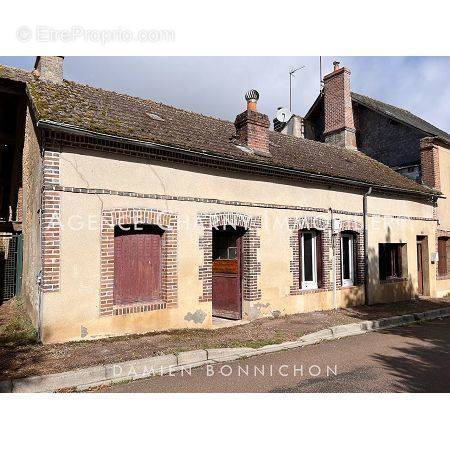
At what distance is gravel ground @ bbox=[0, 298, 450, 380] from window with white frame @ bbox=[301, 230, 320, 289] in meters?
1.08

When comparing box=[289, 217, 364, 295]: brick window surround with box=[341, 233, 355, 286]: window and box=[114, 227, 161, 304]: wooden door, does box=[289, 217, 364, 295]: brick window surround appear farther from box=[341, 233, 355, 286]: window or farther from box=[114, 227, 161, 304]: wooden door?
box=[114, 227, 161, 304]: wooden door

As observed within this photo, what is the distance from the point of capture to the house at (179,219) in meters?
6.65

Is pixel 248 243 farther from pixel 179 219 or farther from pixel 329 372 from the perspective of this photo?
pixel 329 372

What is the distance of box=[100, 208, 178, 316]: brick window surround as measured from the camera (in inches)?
272

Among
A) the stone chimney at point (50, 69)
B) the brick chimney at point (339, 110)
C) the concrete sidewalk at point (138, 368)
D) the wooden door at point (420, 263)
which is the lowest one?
the concrete sidewalk at point (138, 368)

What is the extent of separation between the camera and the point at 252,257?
9.12 m

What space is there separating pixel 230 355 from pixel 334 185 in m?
6.56

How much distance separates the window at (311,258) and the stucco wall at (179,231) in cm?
42

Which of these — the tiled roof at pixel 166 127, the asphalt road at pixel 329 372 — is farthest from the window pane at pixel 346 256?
the asphalt road at pixel 329 372

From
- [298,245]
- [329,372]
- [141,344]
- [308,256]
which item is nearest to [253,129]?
[298,245]

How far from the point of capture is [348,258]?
11.6 meters

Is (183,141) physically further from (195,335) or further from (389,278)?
(389,278)

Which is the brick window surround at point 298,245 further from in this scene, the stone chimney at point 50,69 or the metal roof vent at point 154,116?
the stone chimney at point 50,69

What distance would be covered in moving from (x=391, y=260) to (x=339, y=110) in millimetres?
7041
